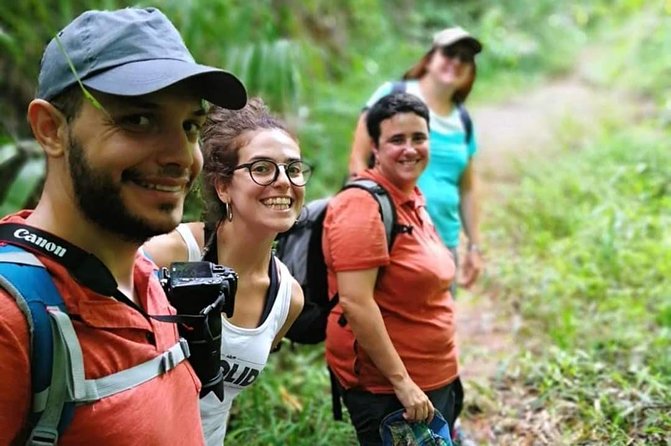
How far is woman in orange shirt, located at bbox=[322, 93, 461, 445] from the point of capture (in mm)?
2248

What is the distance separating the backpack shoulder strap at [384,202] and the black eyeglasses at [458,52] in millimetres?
1431

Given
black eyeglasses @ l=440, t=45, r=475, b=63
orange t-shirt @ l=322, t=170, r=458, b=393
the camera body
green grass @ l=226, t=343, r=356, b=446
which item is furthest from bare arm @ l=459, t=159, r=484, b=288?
the camera body

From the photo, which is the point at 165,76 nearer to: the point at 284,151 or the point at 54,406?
the point at 54,406

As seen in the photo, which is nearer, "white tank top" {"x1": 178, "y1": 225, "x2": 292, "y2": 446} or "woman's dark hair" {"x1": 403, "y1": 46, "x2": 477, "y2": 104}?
"white tank top" {"x1": 178, "y1": 225, "x2": 292, "y2": 446}

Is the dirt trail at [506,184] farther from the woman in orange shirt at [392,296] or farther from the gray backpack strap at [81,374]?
the gray backpack strap at [81,374]

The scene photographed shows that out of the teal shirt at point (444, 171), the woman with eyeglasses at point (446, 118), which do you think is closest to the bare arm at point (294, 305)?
the woman with eyeglasses at point (446, 118)

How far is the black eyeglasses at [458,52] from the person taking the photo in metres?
3.58

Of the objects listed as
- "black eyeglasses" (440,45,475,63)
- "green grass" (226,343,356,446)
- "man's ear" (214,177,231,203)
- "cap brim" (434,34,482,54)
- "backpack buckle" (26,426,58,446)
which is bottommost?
"green grass" (226,343,356,446)

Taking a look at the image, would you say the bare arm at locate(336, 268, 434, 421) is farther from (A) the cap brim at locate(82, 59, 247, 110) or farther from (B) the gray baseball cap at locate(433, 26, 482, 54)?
(B) the gray baseball cap at locate(433, 26, 482, 54)

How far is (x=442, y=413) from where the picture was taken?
254 cm

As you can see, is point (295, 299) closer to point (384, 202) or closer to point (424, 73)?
point (384, 202)

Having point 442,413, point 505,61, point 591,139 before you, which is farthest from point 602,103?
point 442,413

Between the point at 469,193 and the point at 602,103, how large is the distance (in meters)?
9.39

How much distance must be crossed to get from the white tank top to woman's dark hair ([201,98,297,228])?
0.43ft
